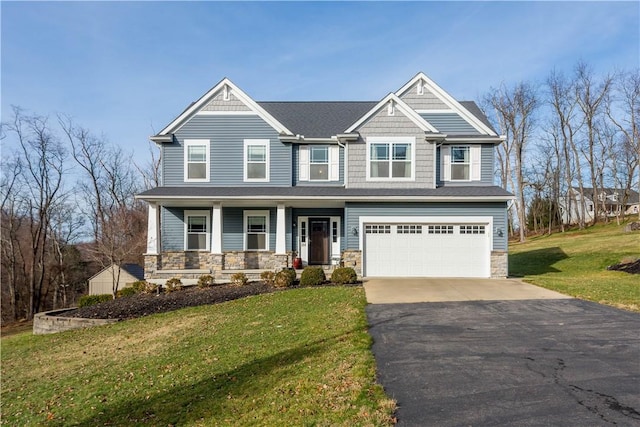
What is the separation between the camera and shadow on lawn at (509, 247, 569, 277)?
66.2 ft

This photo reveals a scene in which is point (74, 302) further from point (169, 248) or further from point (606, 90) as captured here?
point (606, 90)

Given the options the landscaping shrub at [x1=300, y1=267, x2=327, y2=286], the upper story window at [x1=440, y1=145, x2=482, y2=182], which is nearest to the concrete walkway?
the landscaping shrub at [x1=300, y1=267, x2=327, y2=286]

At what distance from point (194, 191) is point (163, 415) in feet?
40.8

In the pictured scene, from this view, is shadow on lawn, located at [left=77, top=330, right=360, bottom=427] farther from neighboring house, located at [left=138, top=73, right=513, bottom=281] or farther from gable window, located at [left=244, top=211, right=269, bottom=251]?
gable window, located at [left=244, top=211, right=269, bottom=251]

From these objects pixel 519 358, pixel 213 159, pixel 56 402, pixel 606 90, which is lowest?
pixel 56 402

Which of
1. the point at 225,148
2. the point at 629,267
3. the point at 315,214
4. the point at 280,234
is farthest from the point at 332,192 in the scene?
the point at 629,267

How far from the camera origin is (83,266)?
30.3m

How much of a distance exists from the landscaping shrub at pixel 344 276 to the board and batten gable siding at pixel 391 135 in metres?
3.82

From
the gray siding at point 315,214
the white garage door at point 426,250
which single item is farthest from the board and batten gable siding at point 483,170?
the gray siding at point 315,214

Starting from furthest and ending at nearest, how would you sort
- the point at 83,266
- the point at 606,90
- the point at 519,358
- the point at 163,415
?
the point at 606,90
the point at 83,266
the point at 519,358
the point at 163,415

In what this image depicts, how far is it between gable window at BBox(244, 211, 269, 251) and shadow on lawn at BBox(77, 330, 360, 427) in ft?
36.5

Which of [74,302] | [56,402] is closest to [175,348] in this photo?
[56,402]

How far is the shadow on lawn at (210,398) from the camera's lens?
5.01 metres

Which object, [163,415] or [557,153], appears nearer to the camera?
[163,415]
